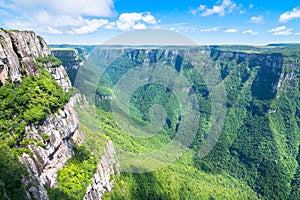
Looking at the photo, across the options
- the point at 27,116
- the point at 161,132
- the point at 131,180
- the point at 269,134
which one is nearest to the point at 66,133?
the point at 27,116

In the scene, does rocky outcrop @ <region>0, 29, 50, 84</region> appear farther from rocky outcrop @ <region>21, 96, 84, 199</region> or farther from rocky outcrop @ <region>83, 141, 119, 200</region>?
rocky outcrop @ <region>83, 141, 119, 200</region>

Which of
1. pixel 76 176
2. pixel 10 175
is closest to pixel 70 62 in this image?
pixel 76 176

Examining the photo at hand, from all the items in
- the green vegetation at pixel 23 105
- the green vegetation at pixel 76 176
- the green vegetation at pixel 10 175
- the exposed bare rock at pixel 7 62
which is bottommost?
the green vegetation at pixel 76 176

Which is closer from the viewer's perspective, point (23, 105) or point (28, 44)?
point (23, 105)

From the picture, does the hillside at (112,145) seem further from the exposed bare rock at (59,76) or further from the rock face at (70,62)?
the rock face at (70,62)

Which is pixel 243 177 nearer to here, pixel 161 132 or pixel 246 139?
pixel 246 139

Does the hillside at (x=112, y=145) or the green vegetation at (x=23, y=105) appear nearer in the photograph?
the green vegetation at (x=23, y=105)

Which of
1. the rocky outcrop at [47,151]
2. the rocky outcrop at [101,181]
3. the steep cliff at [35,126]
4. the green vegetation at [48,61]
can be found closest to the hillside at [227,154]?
the rocky outcrop at [101,181]

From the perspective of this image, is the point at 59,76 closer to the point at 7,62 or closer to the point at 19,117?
the point at 7,62

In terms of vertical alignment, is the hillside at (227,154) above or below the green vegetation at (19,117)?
below

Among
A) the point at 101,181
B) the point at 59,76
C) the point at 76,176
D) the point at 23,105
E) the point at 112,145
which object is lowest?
the point at 112,145

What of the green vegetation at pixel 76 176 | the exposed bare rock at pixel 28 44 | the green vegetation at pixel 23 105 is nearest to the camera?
the green vegetation at pixel 23 105

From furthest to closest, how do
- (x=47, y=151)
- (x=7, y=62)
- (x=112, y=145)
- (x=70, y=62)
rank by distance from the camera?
1. (x=70, y=62)
2. (x=112, y=145)
3. (x=7, y=62)
4. (x=47, y=151)
